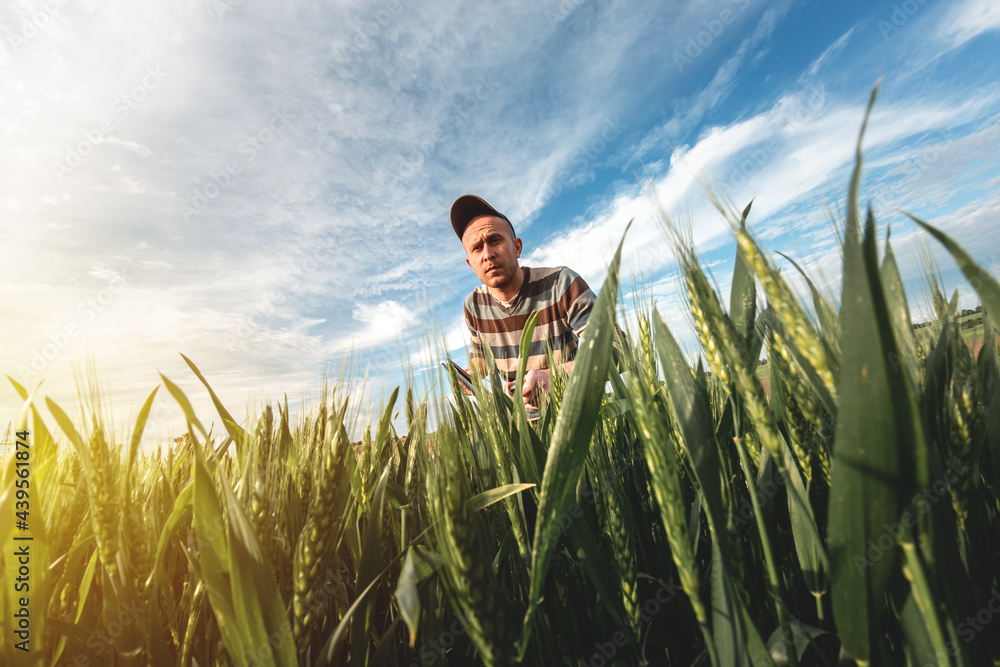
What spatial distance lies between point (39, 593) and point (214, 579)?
0.36 meters

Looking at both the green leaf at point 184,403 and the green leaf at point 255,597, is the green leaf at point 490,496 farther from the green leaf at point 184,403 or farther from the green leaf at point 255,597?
the green leaf at point 184,403

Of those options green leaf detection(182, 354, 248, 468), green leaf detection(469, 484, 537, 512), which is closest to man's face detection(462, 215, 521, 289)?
green leaf detection(182, 354, 248, 468)

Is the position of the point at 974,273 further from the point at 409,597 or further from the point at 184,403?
the point at 184,403

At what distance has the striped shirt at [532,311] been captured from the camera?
3.53 meters

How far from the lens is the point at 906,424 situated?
0.37 meters

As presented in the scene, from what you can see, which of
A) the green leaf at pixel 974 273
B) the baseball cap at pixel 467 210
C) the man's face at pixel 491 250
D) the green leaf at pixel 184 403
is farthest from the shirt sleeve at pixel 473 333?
the green leaf at pixel 974 273

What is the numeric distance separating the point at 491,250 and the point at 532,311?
72 cm

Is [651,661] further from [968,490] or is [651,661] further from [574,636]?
[968,490]

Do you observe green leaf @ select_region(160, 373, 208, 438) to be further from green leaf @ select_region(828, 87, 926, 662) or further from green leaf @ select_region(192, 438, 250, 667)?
green leaf @ select_region(828, 87, 926, 662)

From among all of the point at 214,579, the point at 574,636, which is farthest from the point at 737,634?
the point at 214,579

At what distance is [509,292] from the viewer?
12.7ft

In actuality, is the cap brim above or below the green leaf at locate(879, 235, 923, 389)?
above

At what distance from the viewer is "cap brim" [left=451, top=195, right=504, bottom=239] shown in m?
3.73

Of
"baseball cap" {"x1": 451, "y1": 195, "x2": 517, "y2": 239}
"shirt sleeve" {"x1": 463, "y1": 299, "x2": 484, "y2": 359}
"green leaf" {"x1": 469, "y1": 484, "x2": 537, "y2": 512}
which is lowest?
"green leaf" {"x1": 469, "y1": 484, "x2": 537, "y2": 512}
